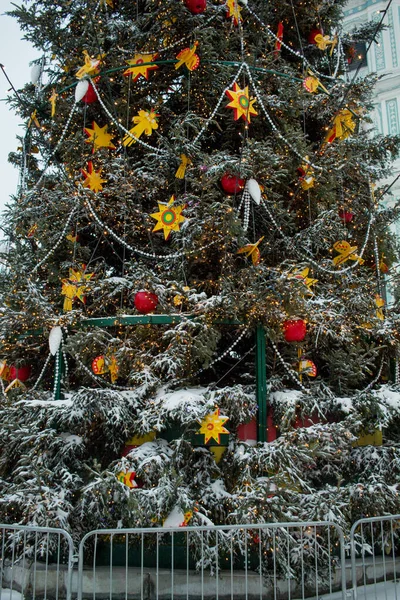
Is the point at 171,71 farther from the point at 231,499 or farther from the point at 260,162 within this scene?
the point at 231,499

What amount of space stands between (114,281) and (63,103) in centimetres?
339

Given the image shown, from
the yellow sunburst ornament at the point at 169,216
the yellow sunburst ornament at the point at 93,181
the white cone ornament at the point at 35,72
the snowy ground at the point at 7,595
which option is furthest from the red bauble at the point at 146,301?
the white cone ornament at the point at 35,72

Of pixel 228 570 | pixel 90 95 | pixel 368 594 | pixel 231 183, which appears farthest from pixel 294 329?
pixel 90 95

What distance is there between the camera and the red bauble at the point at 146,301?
601 centimetres

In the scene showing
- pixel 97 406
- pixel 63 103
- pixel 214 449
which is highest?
pixel 63 103

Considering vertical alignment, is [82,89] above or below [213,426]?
above

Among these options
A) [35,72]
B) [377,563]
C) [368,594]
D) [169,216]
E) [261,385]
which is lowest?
[368,594]

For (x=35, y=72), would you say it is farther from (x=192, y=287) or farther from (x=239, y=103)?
(x=192, y=287)

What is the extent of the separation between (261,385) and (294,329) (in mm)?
753

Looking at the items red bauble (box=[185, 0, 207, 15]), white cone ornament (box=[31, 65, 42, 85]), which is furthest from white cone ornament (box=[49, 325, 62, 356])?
red bauble (box=[185, 0, 207, 15])

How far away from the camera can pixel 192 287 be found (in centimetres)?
680

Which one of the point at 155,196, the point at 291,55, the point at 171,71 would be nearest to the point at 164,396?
the point at 155,196

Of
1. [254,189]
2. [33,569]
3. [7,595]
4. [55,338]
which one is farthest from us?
[254,189]

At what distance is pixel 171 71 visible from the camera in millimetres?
7941
